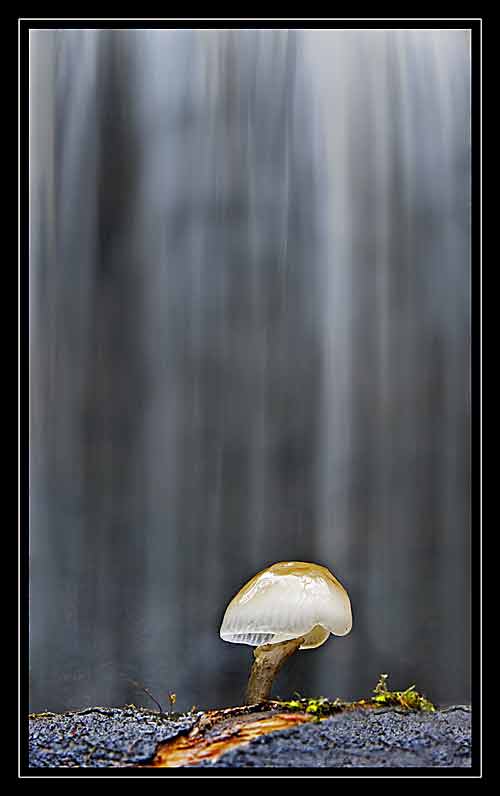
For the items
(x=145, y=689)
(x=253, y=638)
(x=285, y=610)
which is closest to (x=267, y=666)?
(x=253, y=638)

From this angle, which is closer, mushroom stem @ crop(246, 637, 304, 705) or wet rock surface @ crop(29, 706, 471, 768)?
wet rock surface @ crop(29, 706, 471, 768)

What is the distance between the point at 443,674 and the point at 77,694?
792 millimetres

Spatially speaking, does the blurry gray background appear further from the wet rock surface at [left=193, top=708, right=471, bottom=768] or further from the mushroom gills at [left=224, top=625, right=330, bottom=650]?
the wet rock surface at [left=193, top=708, right=471, bottom=768]

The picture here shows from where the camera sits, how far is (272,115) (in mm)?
1740

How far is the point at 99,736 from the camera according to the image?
1360 mm

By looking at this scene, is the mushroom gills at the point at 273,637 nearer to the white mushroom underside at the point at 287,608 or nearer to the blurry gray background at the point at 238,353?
the white mushroom underside at the point at 287,608

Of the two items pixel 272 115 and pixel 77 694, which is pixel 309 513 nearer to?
pixel 77 694

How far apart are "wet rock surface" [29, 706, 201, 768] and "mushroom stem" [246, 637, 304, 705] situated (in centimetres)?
16

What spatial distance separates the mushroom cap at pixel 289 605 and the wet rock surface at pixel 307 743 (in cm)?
18

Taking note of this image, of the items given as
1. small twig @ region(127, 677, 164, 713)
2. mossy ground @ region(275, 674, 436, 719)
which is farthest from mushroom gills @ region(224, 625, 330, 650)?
small twig @ region(127, 677, 164, 713)

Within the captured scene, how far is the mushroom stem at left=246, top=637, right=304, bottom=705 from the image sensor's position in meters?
1.61

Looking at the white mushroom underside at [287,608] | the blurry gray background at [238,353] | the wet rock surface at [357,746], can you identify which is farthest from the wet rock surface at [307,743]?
the blurry gray background at [238,353]

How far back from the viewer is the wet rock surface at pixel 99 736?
1.27 metres
